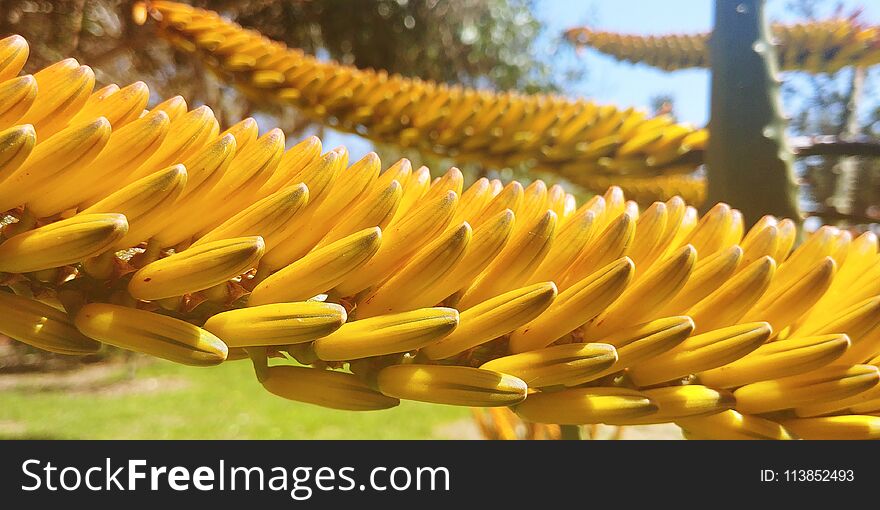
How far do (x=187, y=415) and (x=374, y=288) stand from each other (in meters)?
3.02

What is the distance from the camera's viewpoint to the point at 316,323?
0.24 m

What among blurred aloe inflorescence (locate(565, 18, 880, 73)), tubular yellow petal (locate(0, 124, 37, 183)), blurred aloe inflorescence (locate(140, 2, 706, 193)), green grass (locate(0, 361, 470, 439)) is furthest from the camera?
green grass (locate(0, 361, 470, 439))

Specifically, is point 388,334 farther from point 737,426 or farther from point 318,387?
point 737,426

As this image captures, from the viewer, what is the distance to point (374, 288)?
0.91 feet

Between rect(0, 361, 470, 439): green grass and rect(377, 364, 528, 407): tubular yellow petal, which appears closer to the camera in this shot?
rect(377, 364, 528, 407): tubular yellow petal

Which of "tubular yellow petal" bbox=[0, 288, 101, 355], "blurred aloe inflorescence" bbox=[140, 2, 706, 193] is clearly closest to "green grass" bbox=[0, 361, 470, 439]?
"blurred aloe inflorescence" bbox=[140, 2, 706, 193]

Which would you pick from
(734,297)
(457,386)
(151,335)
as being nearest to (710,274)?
(734,297)

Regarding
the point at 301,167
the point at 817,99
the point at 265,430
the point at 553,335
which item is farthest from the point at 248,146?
the point at 265,430

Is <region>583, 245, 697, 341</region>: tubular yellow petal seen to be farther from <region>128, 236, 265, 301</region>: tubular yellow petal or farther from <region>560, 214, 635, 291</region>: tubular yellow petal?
<region>128, 236, 265, 301</region>: tubular yellow petal

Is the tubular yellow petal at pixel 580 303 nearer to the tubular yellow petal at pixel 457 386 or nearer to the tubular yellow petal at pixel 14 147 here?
the tubular yellow petal at pixel 457 386

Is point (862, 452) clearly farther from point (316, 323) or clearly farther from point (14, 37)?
point (14, 37)

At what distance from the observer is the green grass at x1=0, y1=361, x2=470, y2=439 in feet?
8.68

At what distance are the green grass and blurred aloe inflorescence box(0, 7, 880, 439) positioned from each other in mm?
2323

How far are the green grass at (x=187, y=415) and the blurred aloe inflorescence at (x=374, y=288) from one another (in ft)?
7.62
